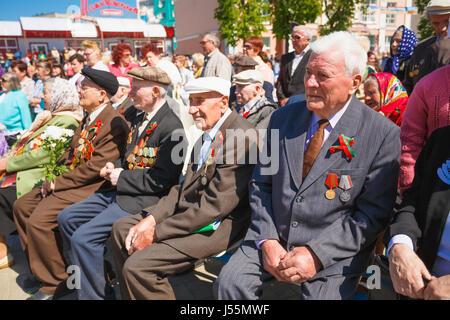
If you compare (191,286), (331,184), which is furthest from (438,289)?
(191,286)

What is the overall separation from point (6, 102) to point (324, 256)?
5.53 m

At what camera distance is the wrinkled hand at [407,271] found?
168 centimetres

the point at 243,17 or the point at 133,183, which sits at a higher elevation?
the point at 243,17

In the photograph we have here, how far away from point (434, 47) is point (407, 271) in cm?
264

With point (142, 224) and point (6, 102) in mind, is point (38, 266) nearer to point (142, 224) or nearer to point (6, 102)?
point (142, 224)

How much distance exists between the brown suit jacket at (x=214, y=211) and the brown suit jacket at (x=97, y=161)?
3.40 feet

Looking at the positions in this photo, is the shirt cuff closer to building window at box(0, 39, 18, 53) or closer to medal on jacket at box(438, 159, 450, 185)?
medal on jacket at box(438, 159, 450, 185)

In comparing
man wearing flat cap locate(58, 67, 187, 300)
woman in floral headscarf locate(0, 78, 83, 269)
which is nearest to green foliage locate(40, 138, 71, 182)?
woman in floral headscarf locate(0, 78, 83, 269)

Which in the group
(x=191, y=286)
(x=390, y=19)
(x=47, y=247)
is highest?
(x=390, y=19)

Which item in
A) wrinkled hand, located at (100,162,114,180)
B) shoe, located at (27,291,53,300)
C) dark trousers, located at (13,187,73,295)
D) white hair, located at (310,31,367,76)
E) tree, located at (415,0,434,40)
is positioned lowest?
shoe, located at (27,291,53,300)

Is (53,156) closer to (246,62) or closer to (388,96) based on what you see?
(246,62)

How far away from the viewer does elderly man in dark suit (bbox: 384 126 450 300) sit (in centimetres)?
173

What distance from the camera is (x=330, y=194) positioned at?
2.04 metres

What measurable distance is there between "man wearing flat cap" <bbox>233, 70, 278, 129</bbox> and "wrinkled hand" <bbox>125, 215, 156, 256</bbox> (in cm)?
198
